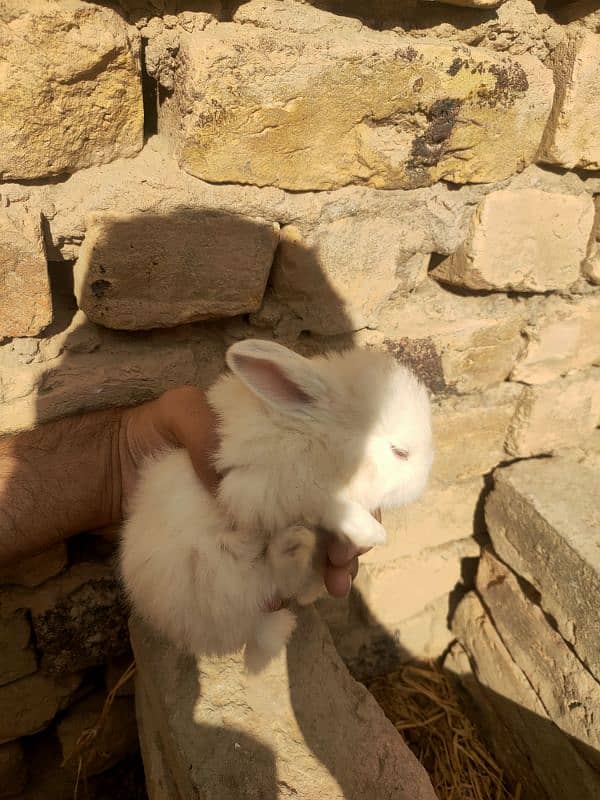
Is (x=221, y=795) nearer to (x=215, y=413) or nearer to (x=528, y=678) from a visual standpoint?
(x=215, y=413)

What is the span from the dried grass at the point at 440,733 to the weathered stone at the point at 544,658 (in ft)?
1.42

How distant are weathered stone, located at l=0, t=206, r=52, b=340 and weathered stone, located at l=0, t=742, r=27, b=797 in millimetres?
1542

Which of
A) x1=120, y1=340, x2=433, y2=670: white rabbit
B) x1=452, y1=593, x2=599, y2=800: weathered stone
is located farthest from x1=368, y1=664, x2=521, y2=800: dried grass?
x1=120, y1=340, x2=433, y2=670: white rabbit

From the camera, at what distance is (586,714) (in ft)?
6.26

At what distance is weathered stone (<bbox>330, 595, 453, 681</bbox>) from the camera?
244 centimetres

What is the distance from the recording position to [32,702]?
1884 mm

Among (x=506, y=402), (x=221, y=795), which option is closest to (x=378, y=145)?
(x=506, y=402)

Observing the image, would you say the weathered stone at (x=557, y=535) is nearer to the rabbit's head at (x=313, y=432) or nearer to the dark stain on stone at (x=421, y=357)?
the dark stain on stone at (x=421, y=357)

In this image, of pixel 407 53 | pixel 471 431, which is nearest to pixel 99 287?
pixel 407 53

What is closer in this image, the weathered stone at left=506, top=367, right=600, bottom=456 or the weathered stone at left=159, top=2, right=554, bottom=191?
the weathered stone at left=159, top=2, right=554, bottom=191

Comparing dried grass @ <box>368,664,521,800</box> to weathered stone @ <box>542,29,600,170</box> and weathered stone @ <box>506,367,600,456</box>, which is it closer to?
weathered stone @ <box>506,367,600,456</box>

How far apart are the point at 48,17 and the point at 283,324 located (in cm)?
95

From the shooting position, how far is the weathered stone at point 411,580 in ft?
7.74

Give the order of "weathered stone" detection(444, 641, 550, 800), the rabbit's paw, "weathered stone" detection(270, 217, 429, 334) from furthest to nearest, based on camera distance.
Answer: "weathered stone" detection(444, 641, 550, 800), "weathered stone" detection(270, 217, 429, 334), the rabbit's paw
